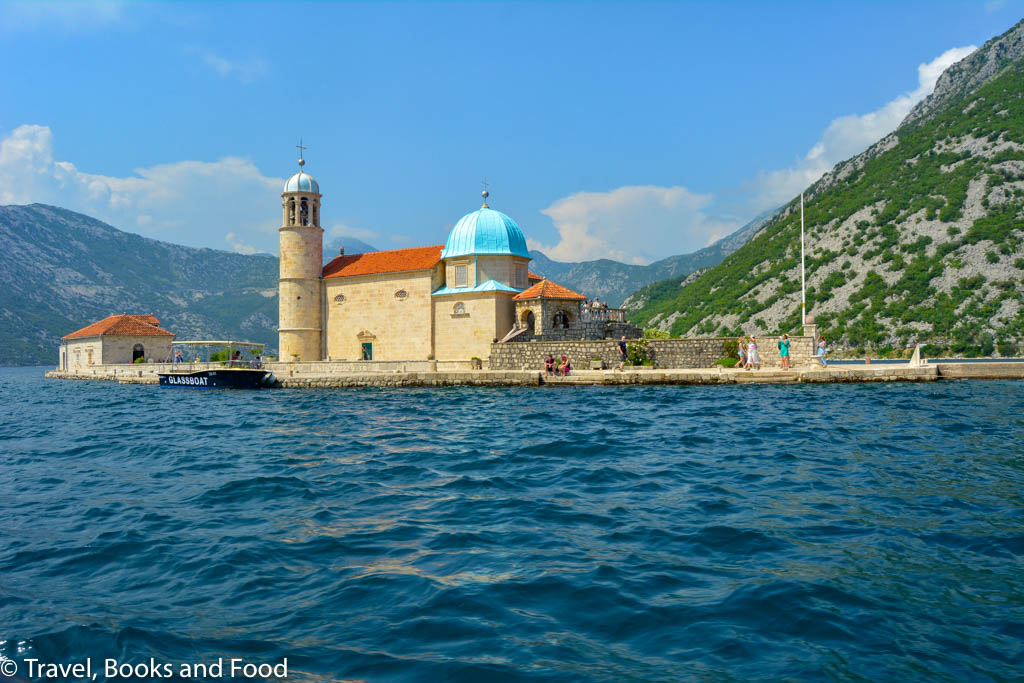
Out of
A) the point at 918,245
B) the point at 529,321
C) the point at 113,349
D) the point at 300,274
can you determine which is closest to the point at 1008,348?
the point at 918,245

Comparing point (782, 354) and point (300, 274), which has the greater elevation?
point (300, 274)

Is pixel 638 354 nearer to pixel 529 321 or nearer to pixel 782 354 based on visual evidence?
pixel 529 321

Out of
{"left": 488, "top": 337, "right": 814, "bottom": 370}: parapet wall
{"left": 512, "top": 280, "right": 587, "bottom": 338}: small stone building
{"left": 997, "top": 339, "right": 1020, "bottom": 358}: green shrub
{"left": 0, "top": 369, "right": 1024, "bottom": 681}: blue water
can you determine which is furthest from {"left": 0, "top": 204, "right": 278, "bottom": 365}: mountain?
{"left": 997, "top": 339, "right": 1020, "bottom": 358}: green shrub

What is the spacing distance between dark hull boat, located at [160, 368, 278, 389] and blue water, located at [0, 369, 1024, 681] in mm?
20850

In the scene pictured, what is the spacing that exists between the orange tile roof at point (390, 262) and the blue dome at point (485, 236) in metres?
1.08

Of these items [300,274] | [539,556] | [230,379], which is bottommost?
[539,556]

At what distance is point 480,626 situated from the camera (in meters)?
4.15

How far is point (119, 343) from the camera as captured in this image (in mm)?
47844

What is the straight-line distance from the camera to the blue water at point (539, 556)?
12.4 feet

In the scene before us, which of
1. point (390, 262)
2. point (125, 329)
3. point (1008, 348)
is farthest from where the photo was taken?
point (125, 329)

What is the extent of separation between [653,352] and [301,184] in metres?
25.0

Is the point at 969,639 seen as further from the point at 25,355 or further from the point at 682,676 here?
the point at 25,355

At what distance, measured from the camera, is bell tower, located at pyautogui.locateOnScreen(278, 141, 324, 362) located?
39.4 m

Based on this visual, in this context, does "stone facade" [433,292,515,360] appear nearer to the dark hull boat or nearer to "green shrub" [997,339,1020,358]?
the dark hull boat
